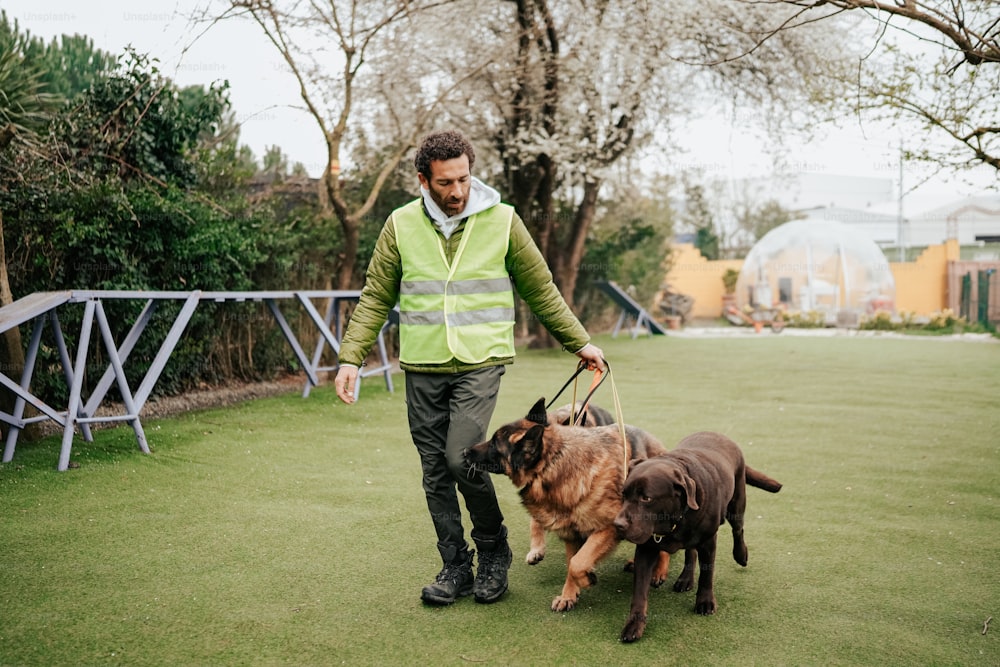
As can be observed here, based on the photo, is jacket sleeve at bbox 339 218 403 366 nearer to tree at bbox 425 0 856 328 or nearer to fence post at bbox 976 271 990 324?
tree at bbox 425 0 856 328

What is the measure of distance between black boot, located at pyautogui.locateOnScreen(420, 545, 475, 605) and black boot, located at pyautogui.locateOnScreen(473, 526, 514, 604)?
69 mm

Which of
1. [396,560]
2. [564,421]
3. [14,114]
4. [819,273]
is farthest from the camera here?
[819,273]

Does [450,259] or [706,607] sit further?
[450,259]

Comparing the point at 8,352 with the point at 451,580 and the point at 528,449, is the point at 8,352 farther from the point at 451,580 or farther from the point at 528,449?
the point at 528,449

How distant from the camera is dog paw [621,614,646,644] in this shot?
3363 mm

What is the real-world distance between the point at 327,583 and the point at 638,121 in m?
13.5

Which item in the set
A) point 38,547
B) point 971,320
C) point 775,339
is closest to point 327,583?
point 38,547

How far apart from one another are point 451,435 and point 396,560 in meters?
1.07

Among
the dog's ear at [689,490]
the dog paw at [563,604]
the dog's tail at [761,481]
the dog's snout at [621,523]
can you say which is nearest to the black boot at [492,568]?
the dog paw at [563,604]

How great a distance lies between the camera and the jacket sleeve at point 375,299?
3898 millimetres

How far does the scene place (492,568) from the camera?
387 centimetres

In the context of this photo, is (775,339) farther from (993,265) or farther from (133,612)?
(133,612)

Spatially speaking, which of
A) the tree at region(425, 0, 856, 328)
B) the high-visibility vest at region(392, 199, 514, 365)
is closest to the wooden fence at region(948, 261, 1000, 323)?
the tree at region(425, 0, 856, 328)

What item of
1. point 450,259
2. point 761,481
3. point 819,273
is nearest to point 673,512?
point 761,481
